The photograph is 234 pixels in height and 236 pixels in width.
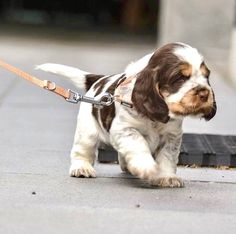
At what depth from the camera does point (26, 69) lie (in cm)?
1341

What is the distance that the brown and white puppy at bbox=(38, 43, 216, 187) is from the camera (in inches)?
208

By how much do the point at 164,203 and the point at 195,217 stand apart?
0.39m

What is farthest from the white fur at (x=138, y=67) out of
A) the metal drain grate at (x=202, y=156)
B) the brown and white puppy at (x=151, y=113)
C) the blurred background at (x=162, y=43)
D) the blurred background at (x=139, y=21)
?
the blurred background at (x=139, y=21)

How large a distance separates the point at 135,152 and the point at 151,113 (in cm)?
31

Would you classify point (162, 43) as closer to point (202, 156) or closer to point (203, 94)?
point (202, 156)

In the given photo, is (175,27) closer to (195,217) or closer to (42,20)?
(195,217)

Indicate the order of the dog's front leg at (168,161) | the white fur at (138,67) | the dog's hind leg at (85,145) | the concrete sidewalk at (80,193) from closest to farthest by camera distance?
the concrete sidewalk at (80,193)
the white fur at (138,67)
the dog's front leg at (168,161)
the dog's hind leg at (85,145)

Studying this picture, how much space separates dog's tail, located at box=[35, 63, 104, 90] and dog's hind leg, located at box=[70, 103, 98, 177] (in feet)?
1.11

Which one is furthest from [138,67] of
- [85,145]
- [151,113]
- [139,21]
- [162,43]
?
[139,21]

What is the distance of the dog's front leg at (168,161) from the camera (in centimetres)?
578

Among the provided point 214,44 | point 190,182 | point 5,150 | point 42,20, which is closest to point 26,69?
point 214,44

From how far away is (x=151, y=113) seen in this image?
5406mm

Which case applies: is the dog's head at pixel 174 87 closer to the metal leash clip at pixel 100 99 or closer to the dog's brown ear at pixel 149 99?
the dog's brown ear at pixel 149 99

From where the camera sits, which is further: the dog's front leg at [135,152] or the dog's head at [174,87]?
the dog's front leg at [135,152]
